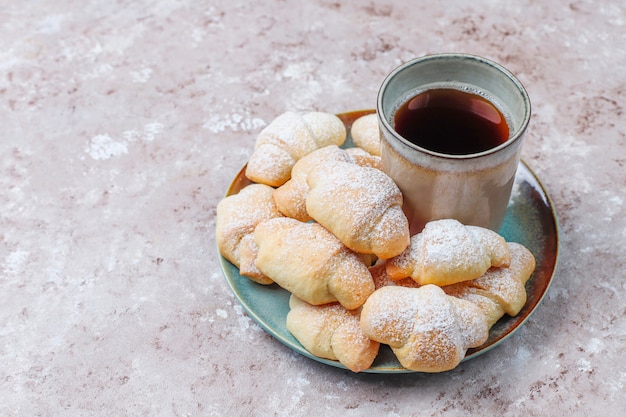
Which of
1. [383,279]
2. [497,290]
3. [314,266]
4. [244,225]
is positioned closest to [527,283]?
[497,290]

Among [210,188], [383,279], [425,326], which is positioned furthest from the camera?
[210,188]

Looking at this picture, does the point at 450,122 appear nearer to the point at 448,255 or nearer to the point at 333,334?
the point at 448,255

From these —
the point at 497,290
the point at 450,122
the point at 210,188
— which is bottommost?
the point at 210,188

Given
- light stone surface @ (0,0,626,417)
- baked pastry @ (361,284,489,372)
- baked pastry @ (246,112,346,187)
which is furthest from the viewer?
baked pastry @ (246,112,346,187)

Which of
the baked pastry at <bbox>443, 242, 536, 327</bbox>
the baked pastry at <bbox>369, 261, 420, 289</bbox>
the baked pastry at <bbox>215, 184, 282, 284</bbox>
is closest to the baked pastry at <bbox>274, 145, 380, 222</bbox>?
the baked pastry at <bbox>215, 184, 282, 284</bbox>

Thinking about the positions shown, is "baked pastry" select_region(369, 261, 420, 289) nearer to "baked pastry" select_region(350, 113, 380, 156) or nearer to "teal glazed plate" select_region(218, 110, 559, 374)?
"teal glazed plate" select_region(218, 110, 559, 374)

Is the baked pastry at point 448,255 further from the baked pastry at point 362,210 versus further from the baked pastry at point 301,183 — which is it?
the baked pastry at point 301,183

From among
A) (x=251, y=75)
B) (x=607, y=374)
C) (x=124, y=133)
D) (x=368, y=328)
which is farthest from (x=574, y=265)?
(x=124, y=133)
